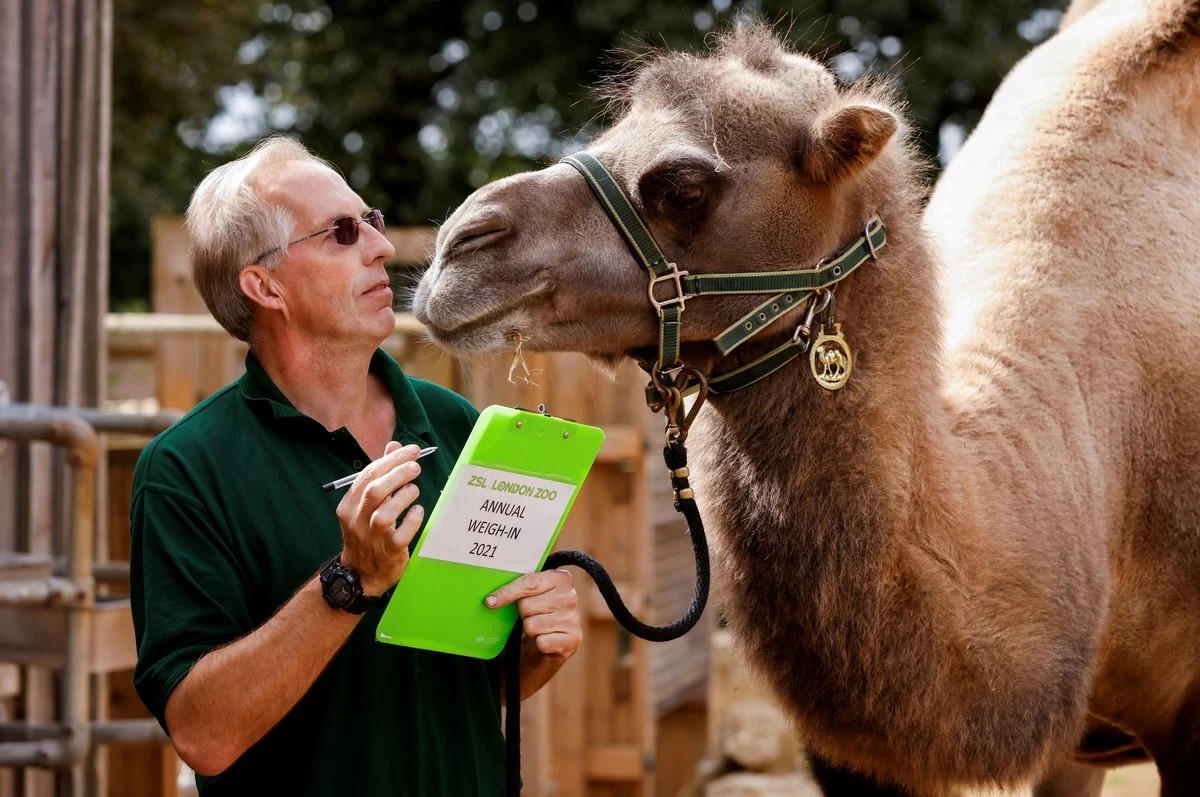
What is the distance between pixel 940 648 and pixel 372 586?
4.29ft

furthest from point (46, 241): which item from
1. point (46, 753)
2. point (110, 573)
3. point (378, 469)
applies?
point (378, 469)

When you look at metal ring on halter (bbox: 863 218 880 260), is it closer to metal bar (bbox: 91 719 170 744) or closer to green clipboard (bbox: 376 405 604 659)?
green clipboard (bbox: 376 405 604 659)

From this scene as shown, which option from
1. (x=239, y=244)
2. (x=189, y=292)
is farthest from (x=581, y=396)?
(x=239, y=244)

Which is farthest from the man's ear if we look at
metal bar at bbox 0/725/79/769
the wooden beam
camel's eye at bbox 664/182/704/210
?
the wooden beam

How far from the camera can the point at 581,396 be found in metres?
6.13

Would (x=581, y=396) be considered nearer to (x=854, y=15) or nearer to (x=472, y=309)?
(x=472, y=309)

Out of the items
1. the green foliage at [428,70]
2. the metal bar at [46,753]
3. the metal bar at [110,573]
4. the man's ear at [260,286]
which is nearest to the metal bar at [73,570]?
the metal bar at [46,753]

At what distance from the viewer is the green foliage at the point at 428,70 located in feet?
50.4

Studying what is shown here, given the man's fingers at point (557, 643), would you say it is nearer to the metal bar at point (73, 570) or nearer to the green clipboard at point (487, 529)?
the green clipboard at point (487, 529)

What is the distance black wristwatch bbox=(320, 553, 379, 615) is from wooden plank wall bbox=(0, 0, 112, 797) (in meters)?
2.87

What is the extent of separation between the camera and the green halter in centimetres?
289

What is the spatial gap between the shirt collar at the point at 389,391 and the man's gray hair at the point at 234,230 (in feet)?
0.35

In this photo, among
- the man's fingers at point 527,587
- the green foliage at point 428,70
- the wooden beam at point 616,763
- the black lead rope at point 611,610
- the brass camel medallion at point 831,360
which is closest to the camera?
the man's fingers at point 527,587

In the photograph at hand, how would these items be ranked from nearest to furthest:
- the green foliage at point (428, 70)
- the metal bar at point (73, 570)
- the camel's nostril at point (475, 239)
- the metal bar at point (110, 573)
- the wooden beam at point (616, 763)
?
the camel's nostril at point (475, 239)
the metal bar at point (73, 570)
the metal bar at point (110, 573)
the wooden beam at point (616, 763)
the green foliage at point (428, 70)
